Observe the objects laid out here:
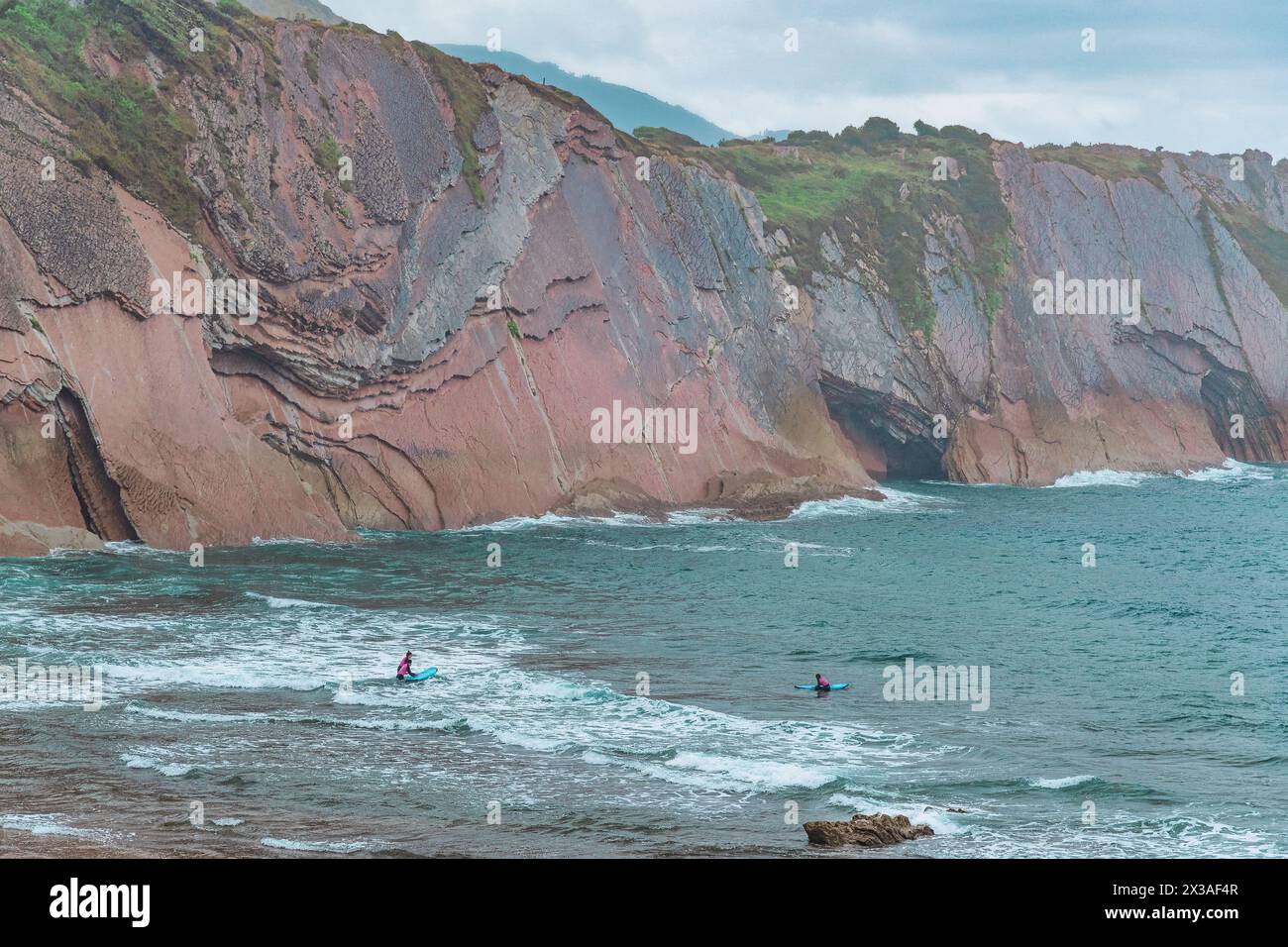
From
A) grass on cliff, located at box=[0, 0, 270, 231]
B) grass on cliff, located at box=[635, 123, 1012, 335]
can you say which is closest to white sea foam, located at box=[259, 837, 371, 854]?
grass on cliff, located at box=[0, 0, 270, 231]

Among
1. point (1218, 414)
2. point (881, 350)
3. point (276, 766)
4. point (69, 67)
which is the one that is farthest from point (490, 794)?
point (1218, 414)

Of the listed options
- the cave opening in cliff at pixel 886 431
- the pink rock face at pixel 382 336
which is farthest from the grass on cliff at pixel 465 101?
the cave opening in cliff at pixel 886 431

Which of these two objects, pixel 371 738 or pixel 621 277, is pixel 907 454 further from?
pixel 371 738

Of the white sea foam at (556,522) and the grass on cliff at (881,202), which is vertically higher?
the grass on cliff at (881,202)

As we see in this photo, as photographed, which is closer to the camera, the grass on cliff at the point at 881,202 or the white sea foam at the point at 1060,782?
the white sea foam at the point at 1060,782

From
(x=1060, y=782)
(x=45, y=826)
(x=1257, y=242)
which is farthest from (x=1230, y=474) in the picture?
(x=45, y=826)

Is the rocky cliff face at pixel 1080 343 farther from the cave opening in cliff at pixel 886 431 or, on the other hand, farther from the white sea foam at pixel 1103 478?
the white sea foam at pixel 1103 478
